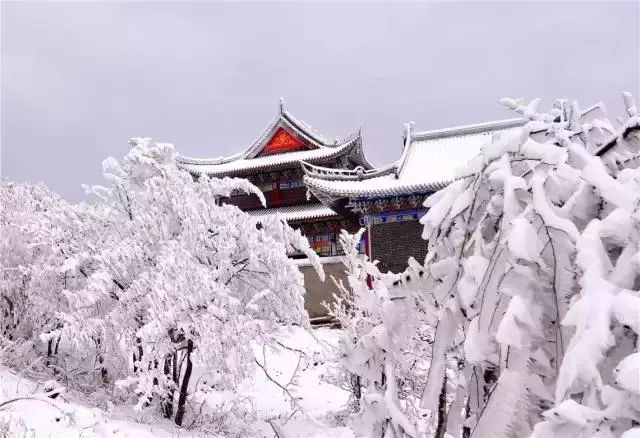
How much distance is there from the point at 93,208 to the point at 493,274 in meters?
8.48

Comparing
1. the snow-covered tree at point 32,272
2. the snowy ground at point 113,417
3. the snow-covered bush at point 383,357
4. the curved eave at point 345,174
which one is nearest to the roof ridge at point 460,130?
the curved eave at point 345,174

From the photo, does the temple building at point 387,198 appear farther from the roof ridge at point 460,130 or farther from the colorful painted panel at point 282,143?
the colorful painted panel at point 282,143

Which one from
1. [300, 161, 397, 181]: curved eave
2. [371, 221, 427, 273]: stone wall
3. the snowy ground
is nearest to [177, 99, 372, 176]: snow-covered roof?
[300, 161, 397, 181]: curved eave

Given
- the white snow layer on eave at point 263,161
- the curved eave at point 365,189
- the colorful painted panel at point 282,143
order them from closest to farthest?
the curved eave at point 365,189 → the white snow layer on eave at point 263,161 → the colorful painted panel at point 282,143

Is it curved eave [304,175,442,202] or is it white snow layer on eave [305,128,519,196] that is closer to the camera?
curved eave [304,175,442,202]

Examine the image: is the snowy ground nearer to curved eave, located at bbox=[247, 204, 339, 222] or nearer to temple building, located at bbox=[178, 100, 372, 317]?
curved eave, located at bbox=[247, 204, 339, 222]

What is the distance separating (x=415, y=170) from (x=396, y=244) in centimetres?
288

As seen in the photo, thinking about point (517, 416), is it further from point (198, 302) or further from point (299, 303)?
point (299, 303)

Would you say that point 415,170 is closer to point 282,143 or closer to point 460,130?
point 460,130

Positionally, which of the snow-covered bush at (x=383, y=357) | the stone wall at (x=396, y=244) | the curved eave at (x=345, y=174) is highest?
the curved eave at (x=345, y=174)

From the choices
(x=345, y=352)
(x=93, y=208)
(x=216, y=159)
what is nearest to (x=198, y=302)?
(x=93, y=208)

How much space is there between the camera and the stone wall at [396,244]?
16219mm

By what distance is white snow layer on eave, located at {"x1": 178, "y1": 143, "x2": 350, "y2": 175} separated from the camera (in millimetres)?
21297

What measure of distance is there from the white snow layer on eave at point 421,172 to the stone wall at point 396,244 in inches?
45.7
